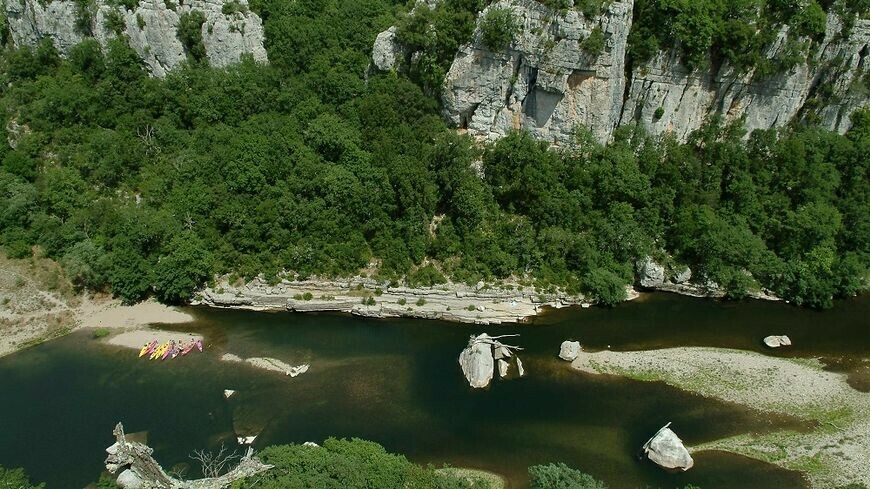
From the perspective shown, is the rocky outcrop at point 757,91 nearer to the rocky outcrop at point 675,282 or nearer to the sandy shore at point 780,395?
the rocky outcrop at point 675,282

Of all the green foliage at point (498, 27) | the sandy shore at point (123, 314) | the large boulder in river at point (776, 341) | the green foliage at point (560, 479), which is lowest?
the green foliage at point (560, 479)

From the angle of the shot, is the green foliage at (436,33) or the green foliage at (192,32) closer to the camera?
the green foliage at (436,33)

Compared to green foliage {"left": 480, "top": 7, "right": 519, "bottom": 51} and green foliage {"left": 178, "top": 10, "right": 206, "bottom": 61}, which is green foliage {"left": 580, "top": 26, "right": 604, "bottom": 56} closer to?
green foliage {"left": 480, "top": 7, "right": 519, "bottom": 51}

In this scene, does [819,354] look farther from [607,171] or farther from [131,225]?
[131,225]

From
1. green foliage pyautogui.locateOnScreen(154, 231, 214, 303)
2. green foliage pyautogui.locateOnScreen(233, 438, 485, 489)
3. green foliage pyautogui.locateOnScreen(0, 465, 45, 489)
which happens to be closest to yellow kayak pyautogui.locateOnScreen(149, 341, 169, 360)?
green foliage pyautogui.locateOnScreen(154, 231, 214, 303)

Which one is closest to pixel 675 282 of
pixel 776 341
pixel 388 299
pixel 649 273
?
pixel 649 273

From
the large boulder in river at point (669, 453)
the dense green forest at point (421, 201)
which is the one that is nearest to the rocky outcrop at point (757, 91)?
the dense green forest at point (421, 201)

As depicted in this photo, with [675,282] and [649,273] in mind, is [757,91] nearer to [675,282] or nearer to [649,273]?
[675,282]
